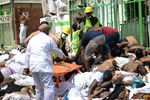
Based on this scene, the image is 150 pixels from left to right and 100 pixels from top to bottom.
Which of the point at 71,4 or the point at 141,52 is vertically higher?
the point at 71,4

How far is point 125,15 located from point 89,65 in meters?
2.49

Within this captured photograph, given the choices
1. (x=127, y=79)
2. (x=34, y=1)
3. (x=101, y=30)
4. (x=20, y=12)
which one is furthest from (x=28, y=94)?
(x=34, y=1)

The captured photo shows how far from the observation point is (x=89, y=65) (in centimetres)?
905

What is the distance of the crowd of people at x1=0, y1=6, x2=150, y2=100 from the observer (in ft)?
20.4

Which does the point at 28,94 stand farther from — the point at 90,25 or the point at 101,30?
the point at 90,25

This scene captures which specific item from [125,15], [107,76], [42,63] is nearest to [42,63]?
[42,63]

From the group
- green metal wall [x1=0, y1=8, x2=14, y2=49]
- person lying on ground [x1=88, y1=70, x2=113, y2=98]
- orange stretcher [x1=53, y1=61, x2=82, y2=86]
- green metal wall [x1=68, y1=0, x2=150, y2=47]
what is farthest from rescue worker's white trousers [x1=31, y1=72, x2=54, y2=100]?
green metal wall [x1=0, y1=8, x2=14, y2=49]

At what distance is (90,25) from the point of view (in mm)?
10094

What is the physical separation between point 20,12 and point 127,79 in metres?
8.89

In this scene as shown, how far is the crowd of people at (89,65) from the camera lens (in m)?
6.20

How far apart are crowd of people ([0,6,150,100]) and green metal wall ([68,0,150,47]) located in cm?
34

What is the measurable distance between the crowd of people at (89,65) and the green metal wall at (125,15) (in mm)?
344

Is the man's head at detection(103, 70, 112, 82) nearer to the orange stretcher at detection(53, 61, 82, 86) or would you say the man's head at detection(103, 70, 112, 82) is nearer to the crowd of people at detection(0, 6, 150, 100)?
the crowd of people at detection(0, 6, 150, 100)

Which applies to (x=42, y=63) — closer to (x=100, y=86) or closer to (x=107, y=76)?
(x=100, y=86)
